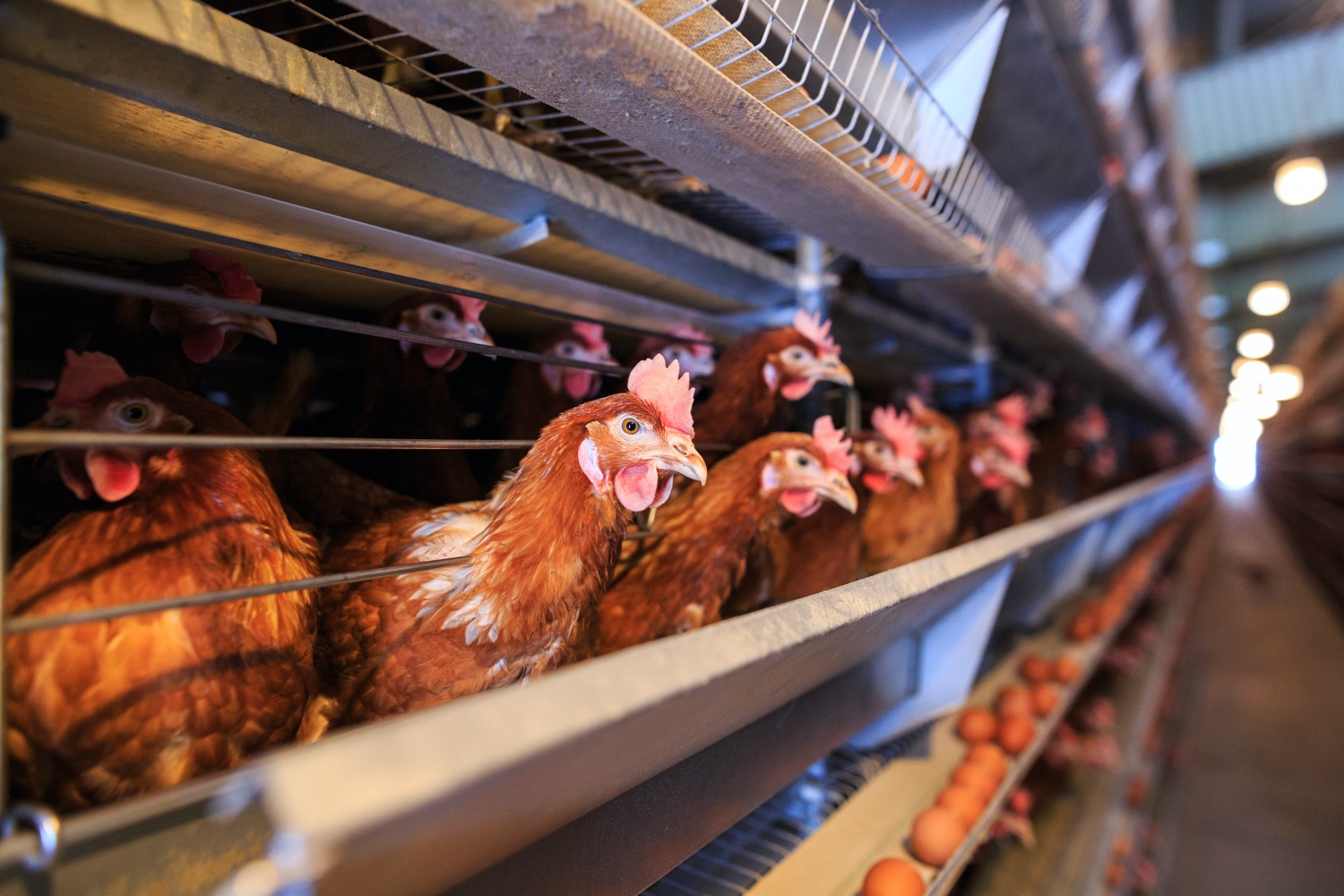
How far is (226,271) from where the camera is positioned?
2.45 feet

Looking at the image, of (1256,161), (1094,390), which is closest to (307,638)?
(1094,390)

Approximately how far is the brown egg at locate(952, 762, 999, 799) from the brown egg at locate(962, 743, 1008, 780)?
0.02 meters

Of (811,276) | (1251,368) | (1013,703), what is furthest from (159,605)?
(1251,368)

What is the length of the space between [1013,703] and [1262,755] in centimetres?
298

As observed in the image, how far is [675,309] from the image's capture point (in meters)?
1.22

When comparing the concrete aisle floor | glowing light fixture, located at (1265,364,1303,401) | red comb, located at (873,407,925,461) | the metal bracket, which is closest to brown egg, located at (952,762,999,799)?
red comb, located at (873,407,925,461)

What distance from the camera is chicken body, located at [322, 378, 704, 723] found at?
0.67 m

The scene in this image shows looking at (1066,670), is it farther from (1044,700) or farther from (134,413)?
(134,413)

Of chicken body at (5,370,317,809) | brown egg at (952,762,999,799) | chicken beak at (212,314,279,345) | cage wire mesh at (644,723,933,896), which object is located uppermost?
chicken beak at (212,314,279,345)

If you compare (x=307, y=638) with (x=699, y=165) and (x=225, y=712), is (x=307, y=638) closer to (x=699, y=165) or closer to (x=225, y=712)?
(x=225, y=712)

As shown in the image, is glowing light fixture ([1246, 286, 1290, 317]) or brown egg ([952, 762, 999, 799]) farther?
glowing light fixture ([1246, 286, 1290, 317])

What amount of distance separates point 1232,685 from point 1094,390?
2.28 metres

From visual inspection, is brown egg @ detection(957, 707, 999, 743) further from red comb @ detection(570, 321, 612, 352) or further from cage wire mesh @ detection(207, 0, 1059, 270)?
red comb @ detection(570, 321, 612, 352)

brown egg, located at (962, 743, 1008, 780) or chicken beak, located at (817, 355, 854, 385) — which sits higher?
chicken beak, located at (817, 355, 854, 385)
